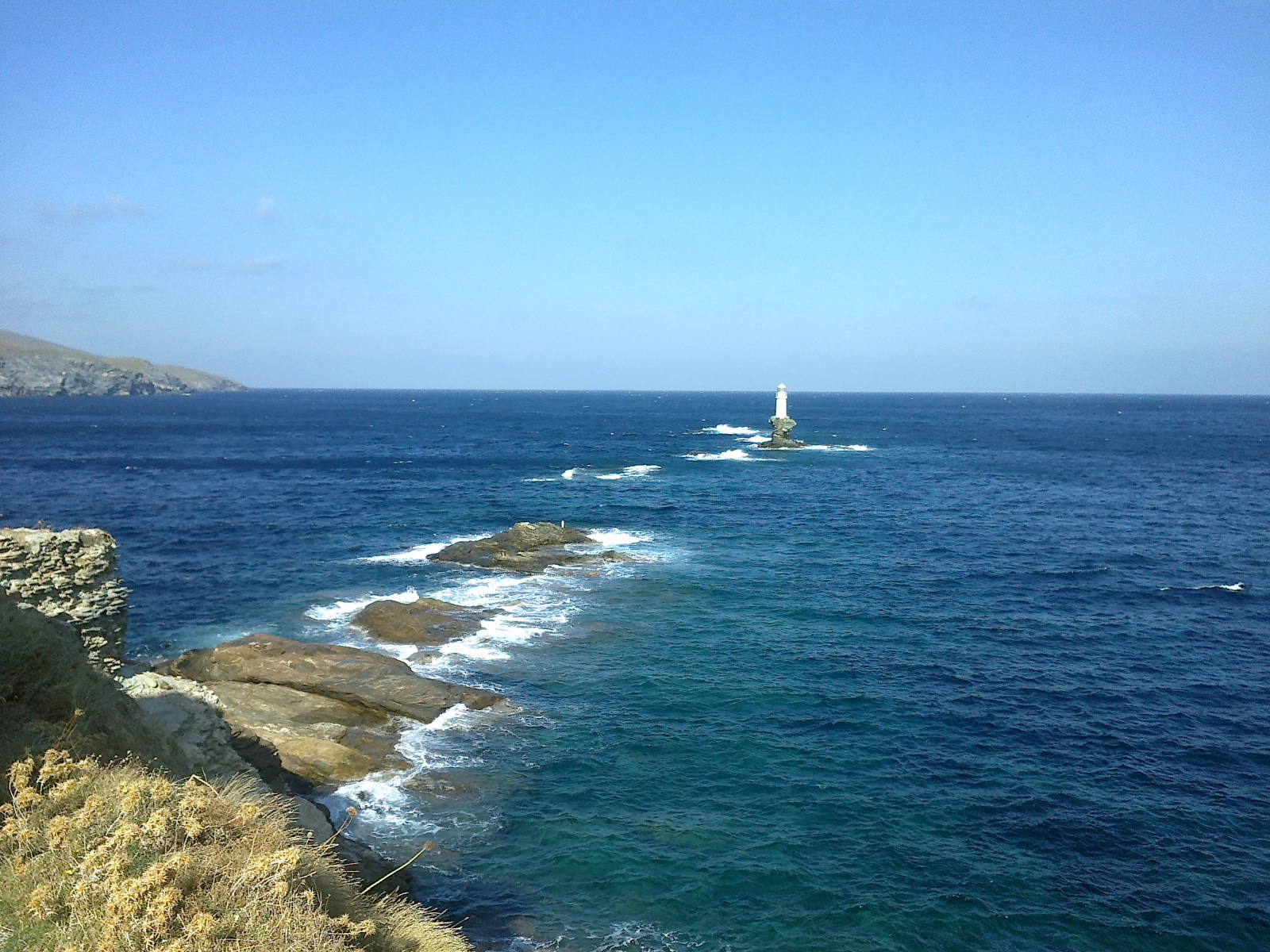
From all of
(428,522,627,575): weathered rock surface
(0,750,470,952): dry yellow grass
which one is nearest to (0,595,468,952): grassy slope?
(0,750,470,952): dry yellow grass

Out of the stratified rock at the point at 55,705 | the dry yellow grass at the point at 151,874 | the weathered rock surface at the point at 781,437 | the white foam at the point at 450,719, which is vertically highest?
the weathered rock surface at the point at 781,437

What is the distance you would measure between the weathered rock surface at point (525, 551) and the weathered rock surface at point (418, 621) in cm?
936

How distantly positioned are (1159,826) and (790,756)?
1056 cm

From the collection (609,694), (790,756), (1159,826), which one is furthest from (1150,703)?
(609,694)

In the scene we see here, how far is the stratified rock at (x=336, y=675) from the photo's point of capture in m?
29.9

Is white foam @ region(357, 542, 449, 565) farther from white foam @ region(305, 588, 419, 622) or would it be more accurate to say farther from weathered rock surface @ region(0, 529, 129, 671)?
weathered rock surface @ region(0, 529, 129, 671)

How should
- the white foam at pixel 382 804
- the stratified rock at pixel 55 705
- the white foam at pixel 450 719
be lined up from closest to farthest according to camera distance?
1. the stratified rock at pixel 55 705
2. the white foam at pixel 382 804
3. the white foam at pixel 450 719

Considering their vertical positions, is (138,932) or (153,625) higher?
(138,932)

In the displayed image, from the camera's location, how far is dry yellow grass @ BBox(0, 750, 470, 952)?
28.1ft

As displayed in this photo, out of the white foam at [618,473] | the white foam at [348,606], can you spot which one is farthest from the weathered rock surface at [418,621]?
the white foam at [618,473]

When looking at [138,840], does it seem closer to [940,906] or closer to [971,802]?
[940,906]

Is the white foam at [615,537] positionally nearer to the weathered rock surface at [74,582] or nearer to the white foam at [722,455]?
the weathered rock surface at [74,582]

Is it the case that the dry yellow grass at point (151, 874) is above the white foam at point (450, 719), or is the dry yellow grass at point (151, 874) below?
above

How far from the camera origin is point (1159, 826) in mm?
23266
